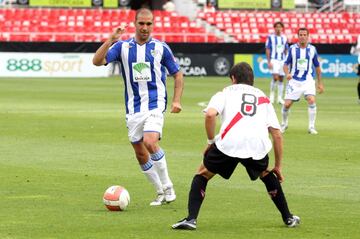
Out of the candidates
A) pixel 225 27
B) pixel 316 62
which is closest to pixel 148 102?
pixel 316 62

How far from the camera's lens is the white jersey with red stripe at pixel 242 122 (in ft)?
32.1

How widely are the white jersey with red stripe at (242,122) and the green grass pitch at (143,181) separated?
79 centimetres

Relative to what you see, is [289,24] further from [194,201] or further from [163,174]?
[194,201]

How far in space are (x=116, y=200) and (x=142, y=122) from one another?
1055mm

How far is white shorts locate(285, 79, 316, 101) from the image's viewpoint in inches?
900

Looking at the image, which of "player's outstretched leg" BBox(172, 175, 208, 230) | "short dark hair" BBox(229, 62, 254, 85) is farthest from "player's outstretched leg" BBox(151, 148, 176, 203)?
"short dark hair" BBox(229, 62, 254, 85)

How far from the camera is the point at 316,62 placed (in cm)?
2275

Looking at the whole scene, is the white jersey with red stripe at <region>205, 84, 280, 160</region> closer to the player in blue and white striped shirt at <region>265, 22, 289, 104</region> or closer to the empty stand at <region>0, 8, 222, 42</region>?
the player in blue and white striped shirt at <region>265, 22, 289, 104</region>

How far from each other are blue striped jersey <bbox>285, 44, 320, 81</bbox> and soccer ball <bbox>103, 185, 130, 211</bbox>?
12.1 meters

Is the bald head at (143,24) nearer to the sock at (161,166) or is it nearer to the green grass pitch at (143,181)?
the sock at (161,166)

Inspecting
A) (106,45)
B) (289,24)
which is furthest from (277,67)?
(289,24)

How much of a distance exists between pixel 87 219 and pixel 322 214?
2.45 m

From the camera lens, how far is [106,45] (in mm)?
11367

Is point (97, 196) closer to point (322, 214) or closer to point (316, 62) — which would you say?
point (322, 214)
